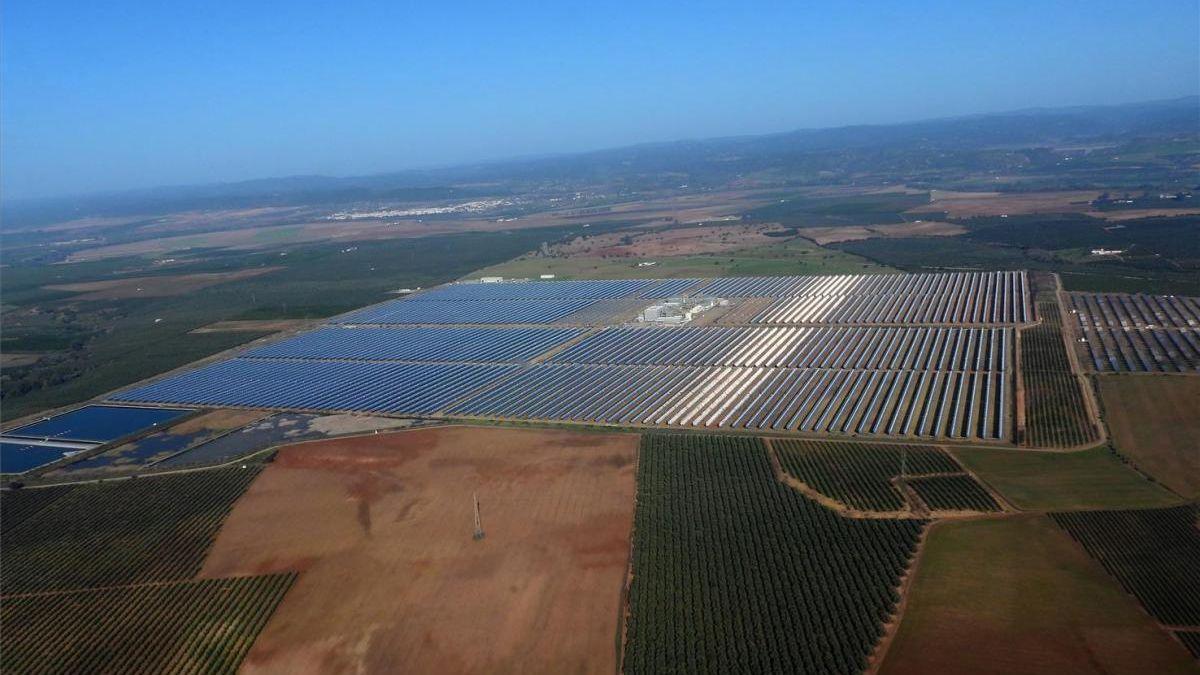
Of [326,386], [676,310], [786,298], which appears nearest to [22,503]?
[326,386]

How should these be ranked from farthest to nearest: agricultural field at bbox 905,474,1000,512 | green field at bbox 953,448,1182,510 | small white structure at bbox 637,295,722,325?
small white structure at bbox 637,295,722,325 → agricultural field at bbox 905,474,1000,512 → green field at bbox 953,448,1182,510

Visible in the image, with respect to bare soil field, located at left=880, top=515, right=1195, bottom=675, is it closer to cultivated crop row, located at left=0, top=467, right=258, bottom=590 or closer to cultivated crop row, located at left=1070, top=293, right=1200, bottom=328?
cultivated crop row, located at left=0, top=467, right=258, bottom=590

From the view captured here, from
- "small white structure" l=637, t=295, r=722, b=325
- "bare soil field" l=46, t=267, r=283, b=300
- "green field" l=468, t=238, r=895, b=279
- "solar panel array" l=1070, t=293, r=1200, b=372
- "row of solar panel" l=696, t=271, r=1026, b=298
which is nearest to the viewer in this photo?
"solar panel array" l=1070, t=293, r=1200, b=372

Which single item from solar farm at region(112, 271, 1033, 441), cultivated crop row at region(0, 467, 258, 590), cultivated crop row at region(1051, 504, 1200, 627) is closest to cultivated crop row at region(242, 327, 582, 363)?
solar farm at region(112, 271, 1033, 441)

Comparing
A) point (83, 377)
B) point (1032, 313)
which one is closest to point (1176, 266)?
point (1032, 313)

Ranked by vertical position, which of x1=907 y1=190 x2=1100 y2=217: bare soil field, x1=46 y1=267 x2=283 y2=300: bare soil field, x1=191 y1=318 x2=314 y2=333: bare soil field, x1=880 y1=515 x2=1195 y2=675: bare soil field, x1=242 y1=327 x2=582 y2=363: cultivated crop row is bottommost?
x1=880 y1=515 x2=1195 y2=675: bare soil field

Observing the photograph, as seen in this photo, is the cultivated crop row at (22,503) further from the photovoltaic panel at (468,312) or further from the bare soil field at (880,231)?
the bare soil field at (880,231)

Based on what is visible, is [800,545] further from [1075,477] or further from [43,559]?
[43,559]
